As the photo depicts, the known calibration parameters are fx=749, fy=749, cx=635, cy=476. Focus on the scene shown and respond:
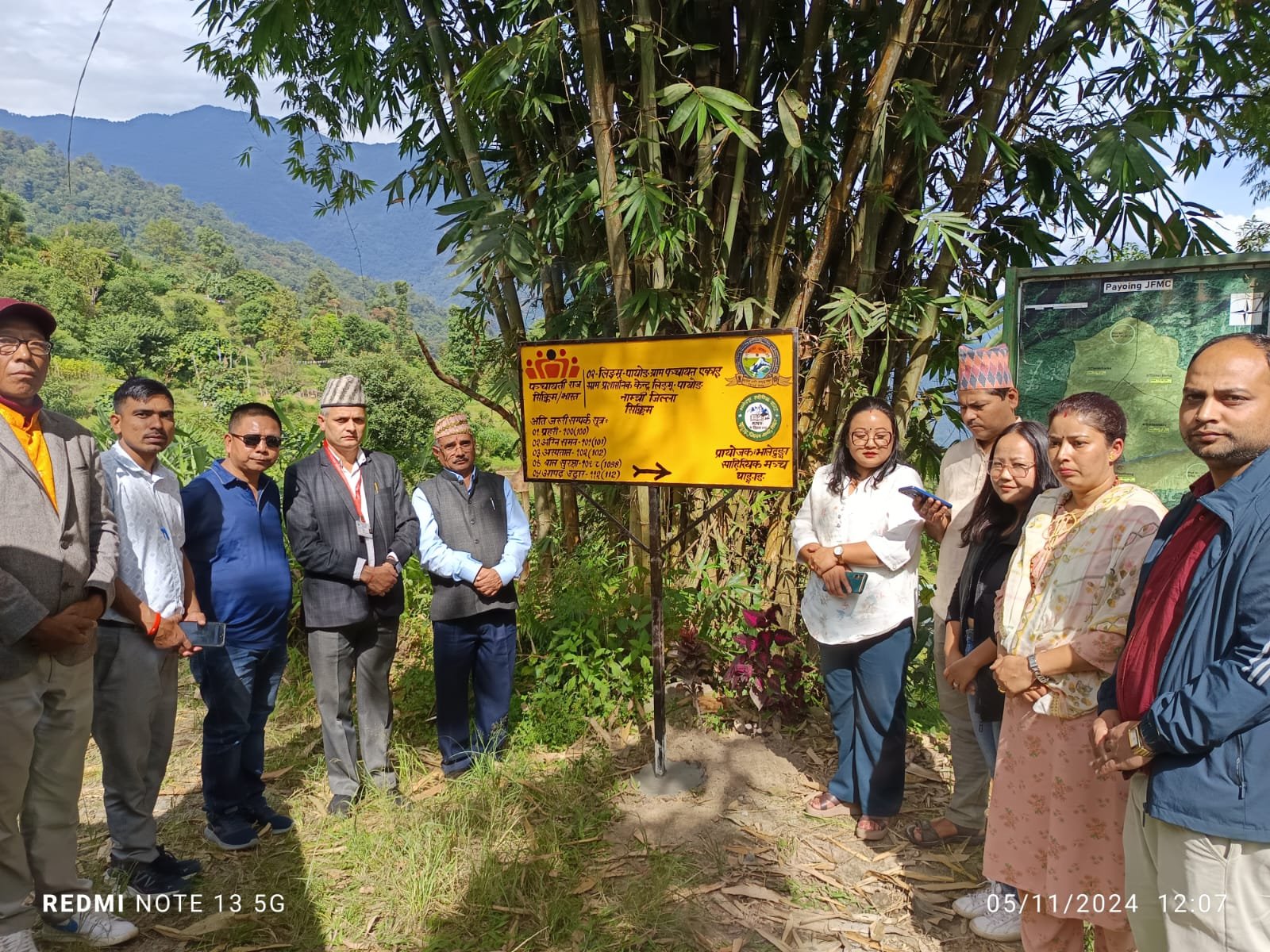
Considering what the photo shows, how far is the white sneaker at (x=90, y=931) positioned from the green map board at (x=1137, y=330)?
3.31 metres

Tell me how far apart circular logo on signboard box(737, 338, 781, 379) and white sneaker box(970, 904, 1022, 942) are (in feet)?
5.75

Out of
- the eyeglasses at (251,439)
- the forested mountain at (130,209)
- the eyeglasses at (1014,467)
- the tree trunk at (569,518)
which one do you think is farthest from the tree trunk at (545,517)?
the forested mountain at (130,209)

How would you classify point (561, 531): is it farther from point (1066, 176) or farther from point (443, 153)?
point (1066, 176)

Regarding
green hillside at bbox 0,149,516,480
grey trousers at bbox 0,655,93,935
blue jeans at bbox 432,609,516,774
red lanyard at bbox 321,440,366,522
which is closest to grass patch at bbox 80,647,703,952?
blue jeans at bbox 432,609,516,774

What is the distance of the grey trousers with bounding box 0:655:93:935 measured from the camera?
195cm

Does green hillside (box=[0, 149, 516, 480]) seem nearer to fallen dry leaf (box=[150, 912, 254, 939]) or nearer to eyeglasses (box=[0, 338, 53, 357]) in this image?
eyeglasses (box=[0, 338, 53, 357])

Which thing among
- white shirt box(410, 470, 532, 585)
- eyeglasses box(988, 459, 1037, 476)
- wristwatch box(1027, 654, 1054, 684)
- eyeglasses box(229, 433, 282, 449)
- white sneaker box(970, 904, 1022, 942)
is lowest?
white sneaker box(970, 904, 1022, 942)

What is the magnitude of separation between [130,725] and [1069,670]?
2631mm

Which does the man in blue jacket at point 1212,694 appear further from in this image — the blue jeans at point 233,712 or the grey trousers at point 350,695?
the blue jeans at point 233,712

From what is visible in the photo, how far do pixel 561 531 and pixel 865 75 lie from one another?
2.73 meters

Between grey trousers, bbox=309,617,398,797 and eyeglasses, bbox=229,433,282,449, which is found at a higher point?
eyeglasses, bbox=229,433,282,449

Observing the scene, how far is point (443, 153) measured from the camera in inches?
154

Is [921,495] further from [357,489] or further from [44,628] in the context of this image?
[44,628]

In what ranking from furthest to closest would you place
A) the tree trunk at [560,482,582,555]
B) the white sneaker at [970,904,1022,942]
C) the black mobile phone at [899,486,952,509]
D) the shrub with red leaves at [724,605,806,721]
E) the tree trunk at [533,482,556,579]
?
1. the tree trunk at [533,482,556,579]
2. the tree trunk at [560,482,582,555]
3. the shrub with red leaves at [724,605,806,721]
4. the black mobile phone at [899,486,952,509]
5. the white sneaker at [970,904,1022,942]
